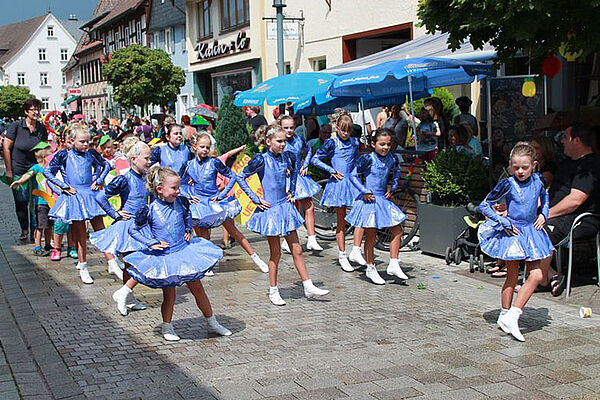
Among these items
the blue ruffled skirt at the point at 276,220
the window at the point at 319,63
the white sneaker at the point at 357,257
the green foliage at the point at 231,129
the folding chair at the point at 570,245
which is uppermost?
the window at the point at 319,63

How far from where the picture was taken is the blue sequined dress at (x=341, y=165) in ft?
32.4

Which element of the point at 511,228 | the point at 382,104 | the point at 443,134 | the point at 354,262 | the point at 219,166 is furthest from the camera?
the point at 382,104

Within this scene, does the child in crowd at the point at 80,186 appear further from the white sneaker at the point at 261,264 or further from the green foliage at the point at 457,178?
the green foliage at the point at 457,178

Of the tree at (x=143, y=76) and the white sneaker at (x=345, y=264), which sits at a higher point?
the tree at (x=143, y=76)

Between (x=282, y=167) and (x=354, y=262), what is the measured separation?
7.95ft

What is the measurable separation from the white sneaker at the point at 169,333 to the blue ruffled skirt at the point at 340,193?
380 cm

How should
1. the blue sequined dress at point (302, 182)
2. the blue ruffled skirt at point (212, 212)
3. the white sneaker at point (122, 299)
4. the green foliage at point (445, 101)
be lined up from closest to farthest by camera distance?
the white sneaker at point (122, 299)
the blue ruffled skirt at point (212, 212)
the blue sequined dress at point (302, 182)
the green foliage at point (445, 101)

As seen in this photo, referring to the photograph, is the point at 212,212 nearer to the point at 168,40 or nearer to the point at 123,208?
the point at 123,208

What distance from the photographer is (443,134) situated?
39.2 feet

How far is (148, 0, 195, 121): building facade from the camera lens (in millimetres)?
37750

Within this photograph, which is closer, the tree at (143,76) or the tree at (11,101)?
the tree at (143,76)

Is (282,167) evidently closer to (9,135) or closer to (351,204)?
(351,204)

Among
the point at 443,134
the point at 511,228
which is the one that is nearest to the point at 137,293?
the point at 511,228

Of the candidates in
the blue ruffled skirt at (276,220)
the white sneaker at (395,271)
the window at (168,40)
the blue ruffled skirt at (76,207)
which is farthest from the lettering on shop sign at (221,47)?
the blue ruffled skirt at (276,220)
